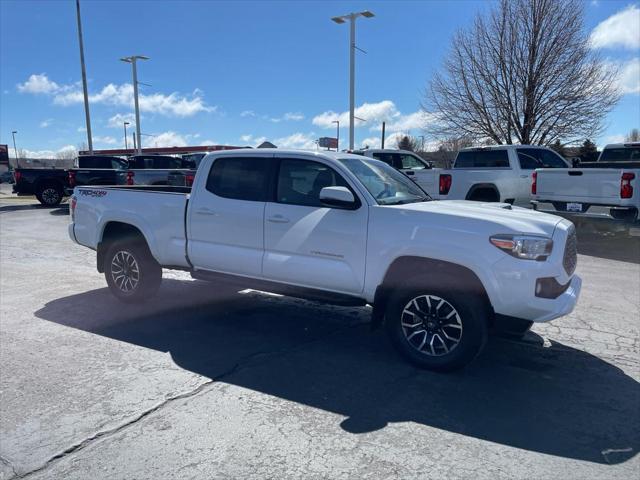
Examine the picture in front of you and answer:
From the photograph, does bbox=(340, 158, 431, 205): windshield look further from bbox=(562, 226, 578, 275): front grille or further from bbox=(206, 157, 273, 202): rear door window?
bbox=(562, 226, 578, 275): front grille

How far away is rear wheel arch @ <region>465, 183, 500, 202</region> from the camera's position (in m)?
12.8

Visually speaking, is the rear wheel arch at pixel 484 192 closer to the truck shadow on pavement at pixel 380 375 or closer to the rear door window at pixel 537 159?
the rear door window at pixel 537 159

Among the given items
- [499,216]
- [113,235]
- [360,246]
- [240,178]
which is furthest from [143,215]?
[499,216]

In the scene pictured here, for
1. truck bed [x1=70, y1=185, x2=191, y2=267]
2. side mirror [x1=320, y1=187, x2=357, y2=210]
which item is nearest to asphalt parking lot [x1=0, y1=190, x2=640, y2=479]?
truck bed [x1=70, y1=185, x2=191, y2=267]

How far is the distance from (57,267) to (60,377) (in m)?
5.27

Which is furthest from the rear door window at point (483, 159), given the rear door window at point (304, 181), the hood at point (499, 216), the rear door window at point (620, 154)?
the rear door window at point (304, 181)

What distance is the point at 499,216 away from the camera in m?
4.24

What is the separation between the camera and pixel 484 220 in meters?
4.11

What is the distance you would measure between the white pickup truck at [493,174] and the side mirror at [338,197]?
9065 millimetres

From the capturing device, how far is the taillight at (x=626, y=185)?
391 inches

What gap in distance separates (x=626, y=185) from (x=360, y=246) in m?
8.01

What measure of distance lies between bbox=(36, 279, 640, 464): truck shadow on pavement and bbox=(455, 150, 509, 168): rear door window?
869 centimetres

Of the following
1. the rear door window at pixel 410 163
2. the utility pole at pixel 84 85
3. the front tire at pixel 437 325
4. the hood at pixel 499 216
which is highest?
the utility pole at pixel 84 85

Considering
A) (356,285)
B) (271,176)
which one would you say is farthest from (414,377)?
(271,176)
